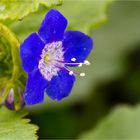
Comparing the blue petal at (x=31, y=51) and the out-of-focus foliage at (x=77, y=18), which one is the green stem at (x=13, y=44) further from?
the out-of-focus foliage at (x=77, y=18)

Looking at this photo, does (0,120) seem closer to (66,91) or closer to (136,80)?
(66,91)

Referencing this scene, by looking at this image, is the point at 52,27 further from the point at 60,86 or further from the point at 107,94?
the point at 107,94

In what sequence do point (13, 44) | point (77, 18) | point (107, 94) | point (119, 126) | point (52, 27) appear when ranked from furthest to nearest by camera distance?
point (107, 94) → point (119, 126) → point (77, 18) → point (52, 27) → point (13, 44)

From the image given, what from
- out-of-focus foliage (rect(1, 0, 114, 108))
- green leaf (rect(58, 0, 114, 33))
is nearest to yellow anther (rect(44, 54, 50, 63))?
out-of-focus foliage (rect(1, 0, 114, 108))

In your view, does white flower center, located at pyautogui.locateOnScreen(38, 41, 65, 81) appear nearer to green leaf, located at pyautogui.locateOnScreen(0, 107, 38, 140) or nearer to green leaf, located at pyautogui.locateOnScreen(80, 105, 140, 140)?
green leaf, located at pyautogui.locateOnScreen(0, 107, 38, 140)

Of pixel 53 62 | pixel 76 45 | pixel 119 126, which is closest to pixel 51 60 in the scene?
pixel 53 62

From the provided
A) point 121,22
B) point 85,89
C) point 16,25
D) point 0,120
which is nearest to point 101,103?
point 85,89

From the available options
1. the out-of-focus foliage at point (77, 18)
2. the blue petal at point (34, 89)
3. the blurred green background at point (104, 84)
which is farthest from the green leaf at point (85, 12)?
the blurred green background at point (104, 84)
